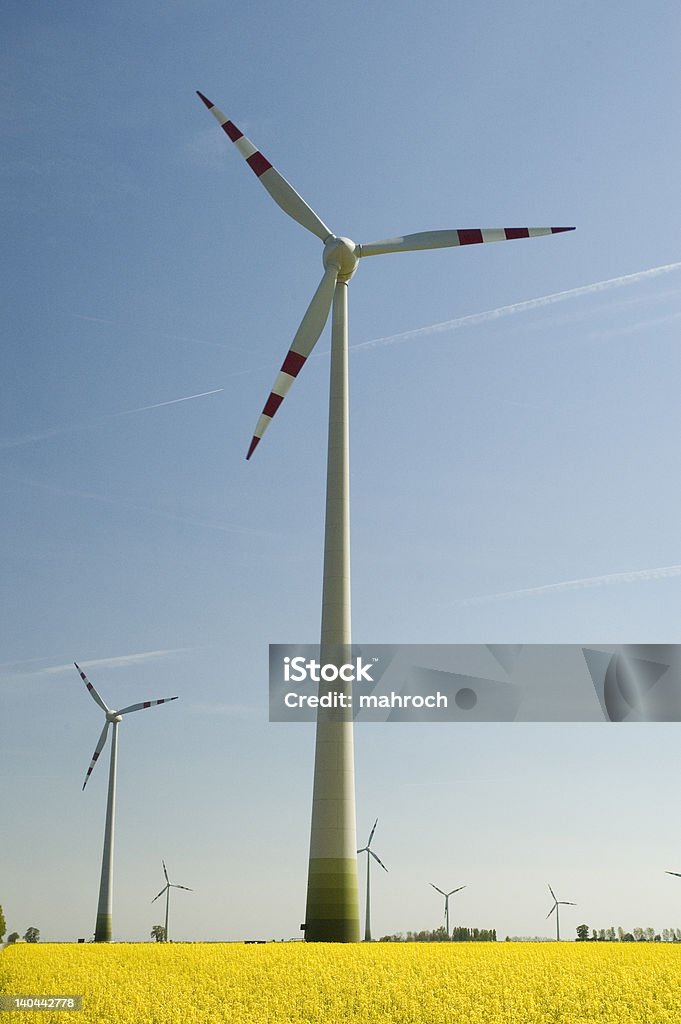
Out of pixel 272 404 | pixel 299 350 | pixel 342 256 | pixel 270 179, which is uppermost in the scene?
pixel 270 179

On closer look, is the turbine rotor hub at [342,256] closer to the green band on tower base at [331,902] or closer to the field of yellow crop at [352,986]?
the green band on tower base at [331,902]

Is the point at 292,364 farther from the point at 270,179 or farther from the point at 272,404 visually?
the point at 270,179

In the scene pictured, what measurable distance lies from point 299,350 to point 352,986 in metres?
44.6

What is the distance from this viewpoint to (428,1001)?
30047mm

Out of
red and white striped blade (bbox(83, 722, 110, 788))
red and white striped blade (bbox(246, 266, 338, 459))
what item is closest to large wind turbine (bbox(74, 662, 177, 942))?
red and white striped blade (bbox(83, 722, 110, 788))

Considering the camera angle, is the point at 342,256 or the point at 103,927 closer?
the point at 342,256

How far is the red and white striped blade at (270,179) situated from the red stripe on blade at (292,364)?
12097 mm

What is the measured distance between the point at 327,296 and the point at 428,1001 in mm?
49940

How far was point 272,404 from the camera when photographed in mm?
68188

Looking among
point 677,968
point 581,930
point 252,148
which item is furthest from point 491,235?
point 581,930

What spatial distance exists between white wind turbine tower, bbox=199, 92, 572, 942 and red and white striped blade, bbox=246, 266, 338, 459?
0.07m

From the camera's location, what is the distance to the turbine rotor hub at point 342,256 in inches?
2798

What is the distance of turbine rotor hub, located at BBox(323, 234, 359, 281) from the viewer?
7106 centimetres

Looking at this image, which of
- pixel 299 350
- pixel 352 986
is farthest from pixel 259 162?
pixel 352 986
